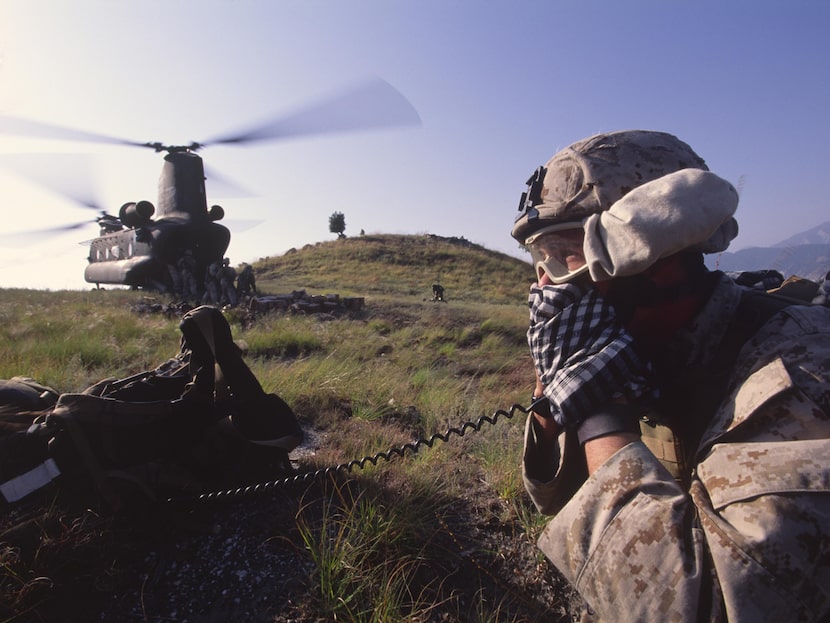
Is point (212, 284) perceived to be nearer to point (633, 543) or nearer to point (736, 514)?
point (633, 543)

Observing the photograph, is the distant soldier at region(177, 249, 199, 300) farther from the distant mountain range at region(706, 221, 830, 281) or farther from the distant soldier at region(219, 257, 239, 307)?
the distant mountain range at region(706, 221, 830, 281)

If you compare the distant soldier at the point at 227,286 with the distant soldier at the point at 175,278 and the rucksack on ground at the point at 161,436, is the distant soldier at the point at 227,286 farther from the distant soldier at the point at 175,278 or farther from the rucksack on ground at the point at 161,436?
the rucksack on ground at the point at 161,436

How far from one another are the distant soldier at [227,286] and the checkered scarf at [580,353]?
1239 centimetres

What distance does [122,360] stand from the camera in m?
5.31

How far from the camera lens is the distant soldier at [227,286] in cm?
1291

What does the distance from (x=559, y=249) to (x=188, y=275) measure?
14.6m

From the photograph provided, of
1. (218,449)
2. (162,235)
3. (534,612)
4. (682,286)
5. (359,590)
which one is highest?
(162,235)

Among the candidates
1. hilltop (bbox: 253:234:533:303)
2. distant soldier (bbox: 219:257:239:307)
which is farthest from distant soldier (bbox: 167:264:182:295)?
hilltop (bbox: 253:234:533:303)

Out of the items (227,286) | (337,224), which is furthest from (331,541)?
(337,224)

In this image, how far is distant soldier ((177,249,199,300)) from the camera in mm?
14143

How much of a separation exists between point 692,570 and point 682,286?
791 millimetres

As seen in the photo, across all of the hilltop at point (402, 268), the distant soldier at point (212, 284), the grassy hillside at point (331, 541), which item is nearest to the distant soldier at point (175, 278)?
the distant soldier at point (212, 284)

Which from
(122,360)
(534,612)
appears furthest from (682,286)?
(122,360)

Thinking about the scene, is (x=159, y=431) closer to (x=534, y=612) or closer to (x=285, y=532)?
(x=285, y=532)
